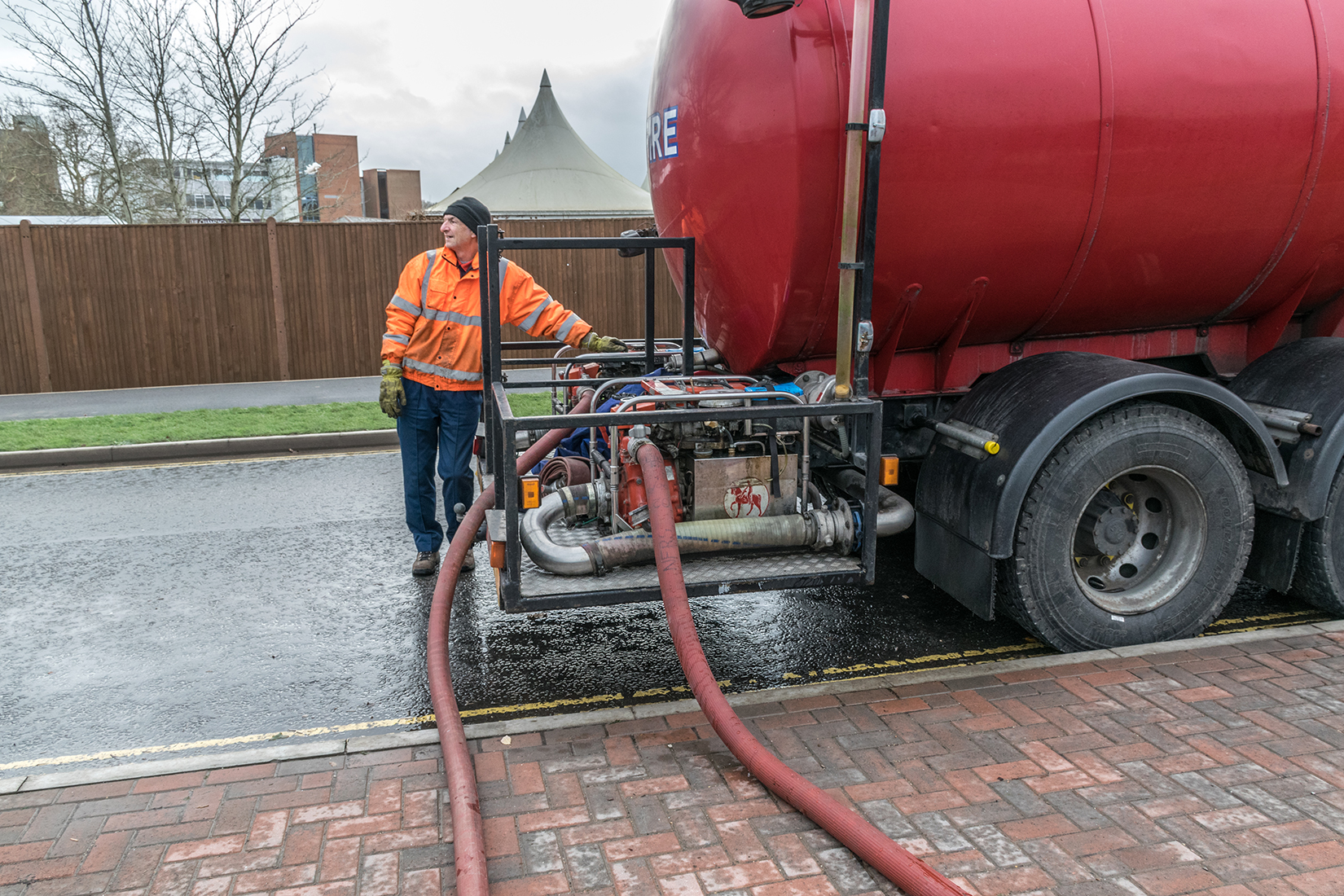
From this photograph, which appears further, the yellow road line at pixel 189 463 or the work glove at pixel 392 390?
the yellow road line at pixel 189 463

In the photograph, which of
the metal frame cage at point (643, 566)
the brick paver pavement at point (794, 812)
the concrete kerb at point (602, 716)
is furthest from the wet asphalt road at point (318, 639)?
the metal frame cage at point (643, 566)

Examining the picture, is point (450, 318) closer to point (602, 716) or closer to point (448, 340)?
point (448, 340)

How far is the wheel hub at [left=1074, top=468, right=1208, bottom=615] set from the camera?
443cm

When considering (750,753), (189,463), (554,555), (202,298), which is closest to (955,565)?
(750,753)

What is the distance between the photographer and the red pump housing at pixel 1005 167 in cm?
392

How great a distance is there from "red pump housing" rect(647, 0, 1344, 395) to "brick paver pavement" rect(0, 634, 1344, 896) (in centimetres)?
170

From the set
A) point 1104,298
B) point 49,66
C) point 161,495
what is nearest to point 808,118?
point 1104,298

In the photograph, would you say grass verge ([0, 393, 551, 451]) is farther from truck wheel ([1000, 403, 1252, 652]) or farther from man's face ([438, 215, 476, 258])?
truck wheel ([1000, 403, 1252, 652])

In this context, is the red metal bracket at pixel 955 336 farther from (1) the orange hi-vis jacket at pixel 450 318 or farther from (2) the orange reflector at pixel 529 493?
(2) the orange reflector at pixel 529 493

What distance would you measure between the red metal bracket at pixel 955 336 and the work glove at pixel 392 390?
9.17 ft

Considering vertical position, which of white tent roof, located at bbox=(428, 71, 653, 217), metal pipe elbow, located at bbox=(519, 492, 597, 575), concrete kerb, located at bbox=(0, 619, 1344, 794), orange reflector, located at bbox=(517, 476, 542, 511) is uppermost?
white tent roof, located at bbox=(428, 71, 653, 217)

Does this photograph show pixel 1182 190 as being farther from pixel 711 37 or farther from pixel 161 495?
pixel 161 495

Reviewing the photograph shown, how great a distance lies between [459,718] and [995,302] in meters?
2.90

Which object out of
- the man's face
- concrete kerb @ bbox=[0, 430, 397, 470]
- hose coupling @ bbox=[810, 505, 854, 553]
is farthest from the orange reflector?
concrete kerb @ bbox=[0, 430, 397, 470]
